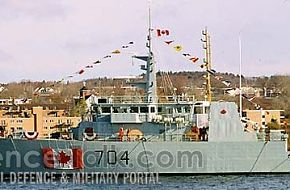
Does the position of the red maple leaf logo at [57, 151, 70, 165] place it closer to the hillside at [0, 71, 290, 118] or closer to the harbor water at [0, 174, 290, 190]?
the harbor water at [0, 174, 290, 190]

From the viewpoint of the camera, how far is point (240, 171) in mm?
47531

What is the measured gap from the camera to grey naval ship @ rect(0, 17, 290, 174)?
46.3 metres

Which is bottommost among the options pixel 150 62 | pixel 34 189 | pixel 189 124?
pixel 34 189

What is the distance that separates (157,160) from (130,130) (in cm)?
244

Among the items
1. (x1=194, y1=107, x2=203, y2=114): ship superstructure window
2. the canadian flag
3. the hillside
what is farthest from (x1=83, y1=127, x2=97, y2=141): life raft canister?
the hillside

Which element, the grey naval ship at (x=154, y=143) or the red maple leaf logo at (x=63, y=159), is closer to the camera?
the grey naval ship at (x=154, y=143)

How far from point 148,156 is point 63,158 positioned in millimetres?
4881

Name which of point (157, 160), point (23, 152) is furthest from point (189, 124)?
point (23, 152)

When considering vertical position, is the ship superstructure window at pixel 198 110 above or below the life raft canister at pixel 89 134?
above

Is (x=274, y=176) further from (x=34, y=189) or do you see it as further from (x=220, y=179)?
(x=34, y=189)

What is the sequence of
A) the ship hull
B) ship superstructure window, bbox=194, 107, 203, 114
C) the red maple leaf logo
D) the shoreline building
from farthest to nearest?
the shoreline building < ship superstructure window, bbox=194, 107, 203, 114 < the red maple leaf logo < the ship hull

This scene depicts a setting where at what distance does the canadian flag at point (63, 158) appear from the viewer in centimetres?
4628

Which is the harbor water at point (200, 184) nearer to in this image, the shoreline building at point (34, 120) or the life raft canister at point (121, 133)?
the life raft canister at point (121, 133)

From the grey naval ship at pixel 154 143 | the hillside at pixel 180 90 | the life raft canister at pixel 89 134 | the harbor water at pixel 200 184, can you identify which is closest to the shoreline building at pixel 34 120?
the hillside at pixel 180 90
